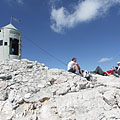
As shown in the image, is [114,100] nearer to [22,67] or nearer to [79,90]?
[79,90]

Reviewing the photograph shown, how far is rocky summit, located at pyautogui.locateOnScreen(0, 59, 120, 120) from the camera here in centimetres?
646

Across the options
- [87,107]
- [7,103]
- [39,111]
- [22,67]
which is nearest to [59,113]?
[39,111]

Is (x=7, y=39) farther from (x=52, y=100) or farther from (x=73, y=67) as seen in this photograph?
(x=52, y=100)

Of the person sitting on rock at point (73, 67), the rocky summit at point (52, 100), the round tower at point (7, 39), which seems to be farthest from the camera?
the round tower at point (7, 39)

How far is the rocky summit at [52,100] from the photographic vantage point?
646cm

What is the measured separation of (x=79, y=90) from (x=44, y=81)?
267 centimetres

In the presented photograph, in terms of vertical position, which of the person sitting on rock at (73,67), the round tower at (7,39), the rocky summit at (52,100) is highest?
the round tower at (7,39)

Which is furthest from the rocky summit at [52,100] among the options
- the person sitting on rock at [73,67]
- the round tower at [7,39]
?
the round tower at [7,39]

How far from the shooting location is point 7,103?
7.31 metres

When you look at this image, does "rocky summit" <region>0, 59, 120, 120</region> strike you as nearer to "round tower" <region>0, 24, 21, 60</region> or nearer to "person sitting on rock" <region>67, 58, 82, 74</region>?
"person sitting on rock" <region>67, 58, 82, 74</region>

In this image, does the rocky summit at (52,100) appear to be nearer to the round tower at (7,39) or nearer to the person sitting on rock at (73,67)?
the person sitting on rock at (73,67)

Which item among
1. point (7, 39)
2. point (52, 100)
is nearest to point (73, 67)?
point (52, 100)

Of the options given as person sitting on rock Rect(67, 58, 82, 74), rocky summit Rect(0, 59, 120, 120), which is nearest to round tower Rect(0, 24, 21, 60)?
rocky summit Rect(0, 59, 120, 120)

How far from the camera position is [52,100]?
7.46 m
